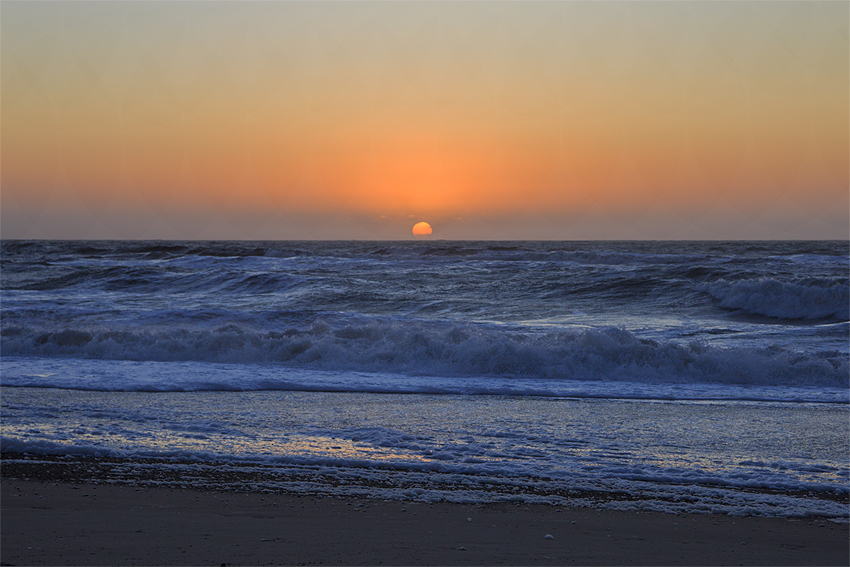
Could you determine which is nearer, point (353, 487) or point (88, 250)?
point (353, 487)

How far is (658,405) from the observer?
27.3 ft

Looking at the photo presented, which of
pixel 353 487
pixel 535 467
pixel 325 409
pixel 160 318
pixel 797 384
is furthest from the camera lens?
pixel 160 318

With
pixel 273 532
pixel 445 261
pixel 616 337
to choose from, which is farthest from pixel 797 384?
pixel 445 261

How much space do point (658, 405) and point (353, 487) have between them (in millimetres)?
4855

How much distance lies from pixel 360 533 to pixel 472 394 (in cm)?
501

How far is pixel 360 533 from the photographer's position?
4113mm

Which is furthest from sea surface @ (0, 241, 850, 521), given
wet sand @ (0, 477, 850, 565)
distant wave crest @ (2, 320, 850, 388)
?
wet sand @ (0, 477, 850, 565)

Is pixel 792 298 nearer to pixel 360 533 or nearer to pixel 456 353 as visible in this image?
pixel 456 353

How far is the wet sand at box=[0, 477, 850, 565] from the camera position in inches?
149

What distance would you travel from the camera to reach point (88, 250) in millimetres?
49625

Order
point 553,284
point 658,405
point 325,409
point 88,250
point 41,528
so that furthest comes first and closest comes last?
point 88,250 < point 553,284 < point 658,405 < point 325,409 < point 41,528

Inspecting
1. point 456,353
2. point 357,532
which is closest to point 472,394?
point 456,353

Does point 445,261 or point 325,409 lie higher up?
point 445,261

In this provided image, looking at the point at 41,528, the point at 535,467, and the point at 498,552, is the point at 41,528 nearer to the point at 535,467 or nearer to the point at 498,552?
the point at 498,552
